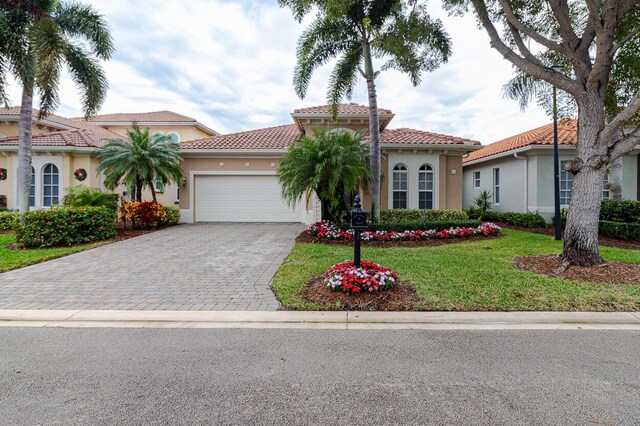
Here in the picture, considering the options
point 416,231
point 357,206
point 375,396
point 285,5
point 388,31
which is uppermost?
point 285,5

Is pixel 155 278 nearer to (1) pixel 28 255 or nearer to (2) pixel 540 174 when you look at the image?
(1) pixel 28 255

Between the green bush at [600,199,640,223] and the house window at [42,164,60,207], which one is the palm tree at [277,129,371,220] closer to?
the green bush at [600,199,640,223]

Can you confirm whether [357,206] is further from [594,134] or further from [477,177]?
[477,177]

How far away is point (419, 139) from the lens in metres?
14.5

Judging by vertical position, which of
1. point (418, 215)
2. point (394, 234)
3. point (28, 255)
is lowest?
point (28, 255)

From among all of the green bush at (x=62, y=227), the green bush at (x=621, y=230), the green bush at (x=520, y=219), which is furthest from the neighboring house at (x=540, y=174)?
the green bush at (x=62, y=227)

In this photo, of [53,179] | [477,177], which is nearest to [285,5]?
[53,179]

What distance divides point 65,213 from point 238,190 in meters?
7.25

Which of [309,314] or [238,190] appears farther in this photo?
[238,190]

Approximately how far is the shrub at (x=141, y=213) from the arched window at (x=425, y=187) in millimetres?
11232

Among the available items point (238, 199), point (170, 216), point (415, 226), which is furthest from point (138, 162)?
point (415, 226)

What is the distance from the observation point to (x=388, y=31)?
10.7m

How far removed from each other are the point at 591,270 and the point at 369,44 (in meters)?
9.07

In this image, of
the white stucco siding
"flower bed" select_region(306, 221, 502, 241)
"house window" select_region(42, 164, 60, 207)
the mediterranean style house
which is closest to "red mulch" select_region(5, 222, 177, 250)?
the mediterranean style house
